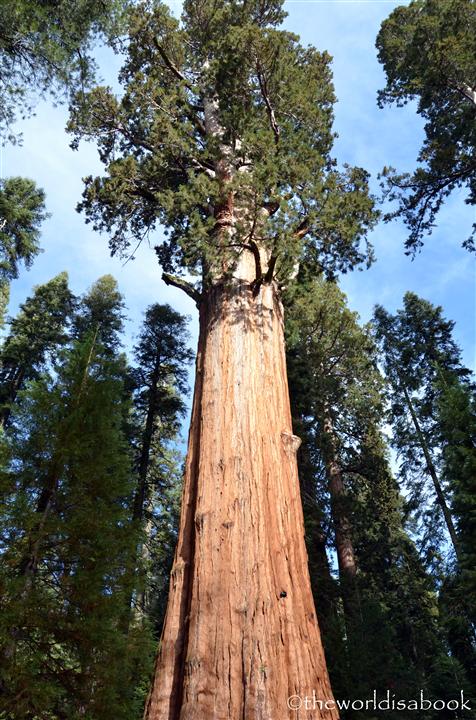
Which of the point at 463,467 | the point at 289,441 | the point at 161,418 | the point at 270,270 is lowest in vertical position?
the point at 289,441

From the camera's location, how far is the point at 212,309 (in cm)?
528

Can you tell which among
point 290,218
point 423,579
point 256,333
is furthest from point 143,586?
point 423,579

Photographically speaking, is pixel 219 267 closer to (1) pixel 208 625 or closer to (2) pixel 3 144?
(1) pixel 208 625

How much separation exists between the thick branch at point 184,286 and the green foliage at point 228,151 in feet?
0.79

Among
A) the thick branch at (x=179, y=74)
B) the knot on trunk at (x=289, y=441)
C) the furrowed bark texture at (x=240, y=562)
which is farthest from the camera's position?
the thick branch at (x=179, y=74)

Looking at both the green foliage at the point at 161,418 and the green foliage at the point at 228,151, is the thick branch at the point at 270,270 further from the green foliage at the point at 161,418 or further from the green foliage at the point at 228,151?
the green foliage at the point at 161,418

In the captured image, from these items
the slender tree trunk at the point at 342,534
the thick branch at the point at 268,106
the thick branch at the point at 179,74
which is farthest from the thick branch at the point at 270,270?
the slender tree trunk at the point at 342,534

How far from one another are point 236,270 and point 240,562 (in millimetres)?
3285

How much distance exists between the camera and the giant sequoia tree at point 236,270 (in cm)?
301

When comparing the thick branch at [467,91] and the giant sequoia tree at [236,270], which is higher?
the thick branch at [467,91]

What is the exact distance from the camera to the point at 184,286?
5.88 metres

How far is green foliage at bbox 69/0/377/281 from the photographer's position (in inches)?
215

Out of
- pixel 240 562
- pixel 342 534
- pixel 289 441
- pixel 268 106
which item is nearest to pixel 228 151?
pixel 268 106

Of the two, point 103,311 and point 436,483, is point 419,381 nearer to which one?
point 436,483
